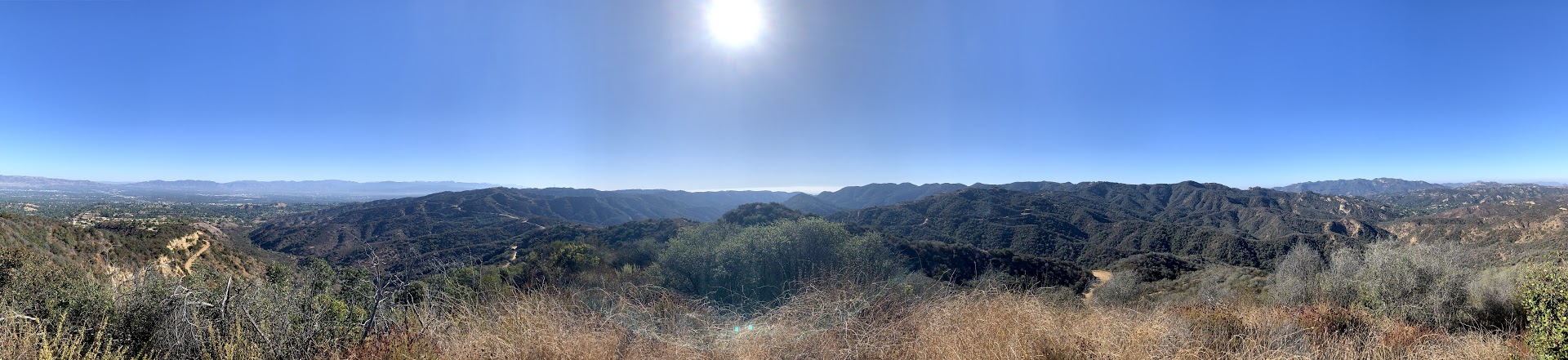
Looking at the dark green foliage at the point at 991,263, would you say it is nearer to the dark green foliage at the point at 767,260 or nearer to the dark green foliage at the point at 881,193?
the dark green foliage at the point at 767,260

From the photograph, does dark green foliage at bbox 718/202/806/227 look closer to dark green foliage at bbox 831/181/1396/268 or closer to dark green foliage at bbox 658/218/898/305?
dark green foliage at bbox 831/181/1396/268

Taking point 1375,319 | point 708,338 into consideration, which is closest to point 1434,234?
point 1375,319

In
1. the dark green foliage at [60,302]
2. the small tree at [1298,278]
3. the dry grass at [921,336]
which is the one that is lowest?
the small tree at [1298,278]

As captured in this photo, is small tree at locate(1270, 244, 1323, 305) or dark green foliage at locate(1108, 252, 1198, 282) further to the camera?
dark green foliage at locate(1108, 252, 1198, 282)

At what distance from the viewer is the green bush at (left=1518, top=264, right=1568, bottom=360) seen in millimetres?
4047

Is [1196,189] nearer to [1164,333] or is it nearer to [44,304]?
[1164,333]

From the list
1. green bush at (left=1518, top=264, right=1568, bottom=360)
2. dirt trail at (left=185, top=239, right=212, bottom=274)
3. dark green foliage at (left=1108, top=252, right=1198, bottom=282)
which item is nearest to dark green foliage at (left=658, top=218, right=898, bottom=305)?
green bush at (left=1518, top=264, right=1568, bottom=360)

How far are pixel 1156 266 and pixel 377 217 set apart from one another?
112036 mm

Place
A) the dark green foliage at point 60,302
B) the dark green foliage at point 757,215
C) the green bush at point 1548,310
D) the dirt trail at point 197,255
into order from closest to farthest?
the dark green foliage at point 60,302, the green bush at point 1548,310, the dirt trail at point 197,255, the dark green foliage at point 757,215

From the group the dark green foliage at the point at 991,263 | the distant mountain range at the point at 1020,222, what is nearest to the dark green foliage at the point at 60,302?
the dark green foliage at the point at 991,263

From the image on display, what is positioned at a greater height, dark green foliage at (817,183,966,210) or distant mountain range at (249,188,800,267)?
dark green foliage at (817,183,966,210)

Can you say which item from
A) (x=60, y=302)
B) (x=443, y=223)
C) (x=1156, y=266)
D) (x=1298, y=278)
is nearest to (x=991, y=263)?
(x=1298, y=278)

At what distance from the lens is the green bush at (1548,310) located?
405 centimetres

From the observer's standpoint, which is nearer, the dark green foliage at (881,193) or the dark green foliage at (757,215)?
the dark green foliage at (757,215)
